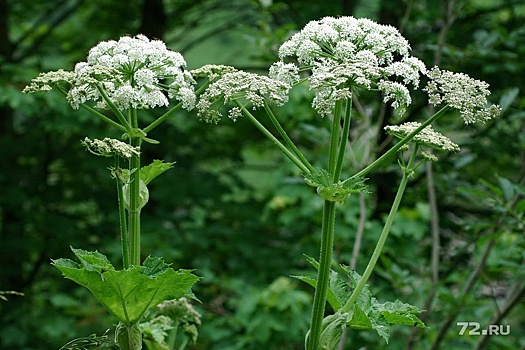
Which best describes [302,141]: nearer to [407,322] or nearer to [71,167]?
[71,167]

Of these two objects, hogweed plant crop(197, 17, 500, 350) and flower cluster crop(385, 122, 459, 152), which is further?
flower cluster crop(385, 122, 459, 152)

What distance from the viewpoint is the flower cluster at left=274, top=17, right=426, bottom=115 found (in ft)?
4.05

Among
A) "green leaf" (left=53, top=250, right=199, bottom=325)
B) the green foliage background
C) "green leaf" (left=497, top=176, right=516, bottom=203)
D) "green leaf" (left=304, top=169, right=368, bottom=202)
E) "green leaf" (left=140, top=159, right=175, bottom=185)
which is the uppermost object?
"green leaf" (left=304, top=169, right=368, bottom=202)

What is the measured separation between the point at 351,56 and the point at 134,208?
0.53m

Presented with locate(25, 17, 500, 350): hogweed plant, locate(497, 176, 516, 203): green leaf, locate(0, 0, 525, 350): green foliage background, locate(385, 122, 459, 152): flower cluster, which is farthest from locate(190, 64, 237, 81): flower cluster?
locate(0, 0, 525, 350): green foliage background

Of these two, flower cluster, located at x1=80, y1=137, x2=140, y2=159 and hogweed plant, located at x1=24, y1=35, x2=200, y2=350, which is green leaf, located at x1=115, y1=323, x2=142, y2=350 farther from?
flower cluster, located at x1=80, y1=137, x2=140, y2=159

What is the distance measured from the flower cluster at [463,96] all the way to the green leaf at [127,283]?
57 cm

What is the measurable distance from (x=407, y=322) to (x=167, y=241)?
3.86 metres

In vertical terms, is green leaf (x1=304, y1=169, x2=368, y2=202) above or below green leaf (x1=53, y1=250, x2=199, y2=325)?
above

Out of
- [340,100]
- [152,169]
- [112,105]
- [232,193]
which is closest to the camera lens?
[340,100]

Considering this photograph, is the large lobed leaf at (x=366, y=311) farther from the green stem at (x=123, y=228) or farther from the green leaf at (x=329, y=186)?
the green stem at (x=123, y=228)

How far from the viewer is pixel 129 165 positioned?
137 cm

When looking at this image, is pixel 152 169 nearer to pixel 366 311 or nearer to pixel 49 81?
pixel 49 81

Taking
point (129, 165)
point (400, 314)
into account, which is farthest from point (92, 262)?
point (400, 314)
